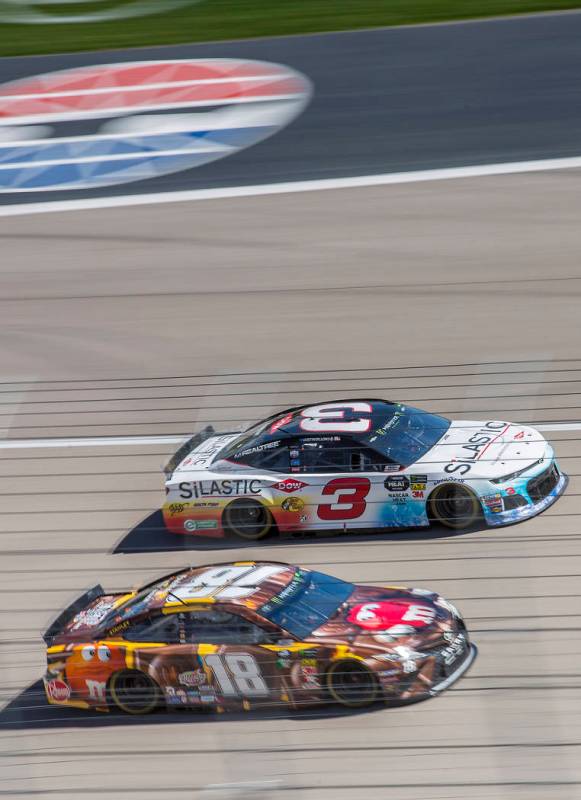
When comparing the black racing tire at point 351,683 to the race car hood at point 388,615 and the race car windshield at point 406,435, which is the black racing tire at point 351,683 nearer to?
the race car hood at point 388,615

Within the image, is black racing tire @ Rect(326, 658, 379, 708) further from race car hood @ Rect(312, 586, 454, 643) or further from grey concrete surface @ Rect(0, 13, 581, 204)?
grey concrete surface @ Rect(0, 13, 581, 204)

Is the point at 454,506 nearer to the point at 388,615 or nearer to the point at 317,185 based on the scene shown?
the point at 388,615

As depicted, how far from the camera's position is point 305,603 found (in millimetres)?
3867

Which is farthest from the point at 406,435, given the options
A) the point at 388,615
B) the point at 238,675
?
the point at 238,675

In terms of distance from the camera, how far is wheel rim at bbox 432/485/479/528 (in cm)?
472

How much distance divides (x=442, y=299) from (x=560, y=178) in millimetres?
2058

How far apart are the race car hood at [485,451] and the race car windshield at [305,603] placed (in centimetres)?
104

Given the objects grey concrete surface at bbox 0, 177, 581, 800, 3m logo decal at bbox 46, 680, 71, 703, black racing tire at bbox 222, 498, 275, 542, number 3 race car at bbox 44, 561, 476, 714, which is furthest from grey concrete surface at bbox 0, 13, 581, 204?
3m logo decal at bbox 46, 680, 71, 703

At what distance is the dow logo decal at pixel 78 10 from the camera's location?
467 inches

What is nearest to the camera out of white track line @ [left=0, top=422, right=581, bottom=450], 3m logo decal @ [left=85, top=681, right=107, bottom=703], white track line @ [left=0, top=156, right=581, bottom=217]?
3m logo decal @ [left=85, top=681, right=107, bottom=703]

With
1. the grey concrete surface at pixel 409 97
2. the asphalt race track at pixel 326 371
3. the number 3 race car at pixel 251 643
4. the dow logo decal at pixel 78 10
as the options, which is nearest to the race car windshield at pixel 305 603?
the number 3 race car at pixel 251 643

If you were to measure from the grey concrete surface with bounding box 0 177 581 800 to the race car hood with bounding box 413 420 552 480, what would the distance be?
12 cm

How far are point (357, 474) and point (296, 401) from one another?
2.55 feet

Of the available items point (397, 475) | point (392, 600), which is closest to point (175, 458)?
point (397, 475)
